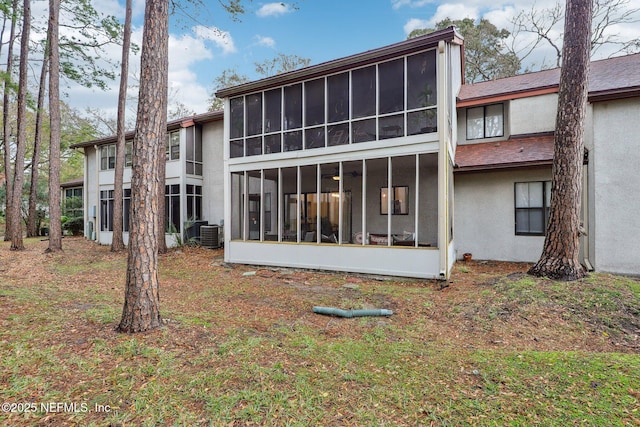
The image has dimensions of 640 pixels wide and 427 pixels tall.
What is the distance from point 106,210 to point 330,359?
17.1 meters

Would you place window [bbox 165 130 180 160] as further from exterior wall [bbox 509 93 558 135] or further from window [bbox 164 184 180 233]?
exterior wall [bbox 509 93 558 135]

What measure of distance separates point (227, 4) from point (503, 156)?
8896 millimetres

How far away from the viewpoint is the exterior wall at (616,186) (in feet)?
25.6

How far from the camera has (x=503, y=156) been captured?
9906mm

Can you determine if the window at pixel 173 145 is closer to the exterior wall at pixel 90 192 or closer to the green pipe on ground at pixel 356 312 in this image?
the exterior wall at pixel 90 192

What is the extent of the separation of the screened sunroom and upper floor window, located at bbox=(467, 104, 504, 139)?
1.96 m

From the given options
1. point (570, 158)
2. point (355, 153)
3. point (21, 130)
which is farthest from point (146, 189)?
point (21, 130)

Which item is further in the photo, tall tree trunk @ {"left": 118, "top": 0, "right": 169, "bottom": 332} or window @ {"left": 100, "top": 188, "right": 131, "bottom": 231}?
window @ {"left": 100, "top": 188, "right": 131, "bottom": 231}

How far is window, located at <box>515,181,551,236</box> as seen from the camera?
9.63m

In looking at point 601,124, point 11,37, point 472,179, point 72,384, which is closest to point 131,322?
point 72,384

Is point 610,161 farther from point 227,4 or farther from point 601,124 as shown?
point 227,4

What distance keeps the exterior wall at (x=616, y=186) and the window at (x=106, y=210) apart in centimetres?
1973

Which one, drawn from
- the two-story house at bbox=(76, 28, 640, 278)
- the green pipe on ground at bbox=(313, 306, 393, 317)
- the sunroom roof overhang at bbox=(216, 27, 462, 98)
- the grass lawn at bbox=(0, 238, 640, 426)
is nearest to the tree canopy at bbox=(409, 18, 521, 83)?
the two-story house at bbox=(76, 28, 640, 278)

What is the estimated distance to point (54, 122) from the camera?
11.3 metres
